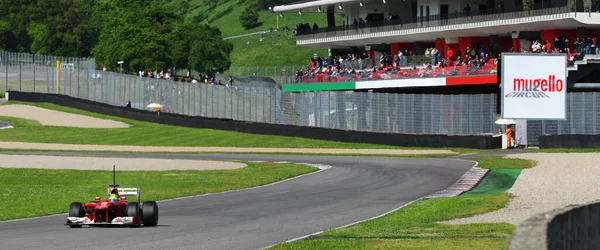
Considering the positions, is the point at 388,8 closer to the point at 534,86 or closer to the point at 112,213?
the point at 534,86

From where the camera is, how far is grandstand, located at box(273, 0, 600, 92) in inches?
3123

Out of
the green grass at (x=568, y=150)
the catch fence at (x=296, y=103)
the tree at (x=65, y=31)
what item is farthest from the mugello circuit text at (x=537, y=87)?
the tree at (x=65, y=31)

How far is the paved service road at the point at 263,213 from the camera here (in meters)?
23.7

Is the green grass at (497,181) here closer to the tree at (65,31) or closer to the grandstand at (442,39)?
the grandstand at (442,39)

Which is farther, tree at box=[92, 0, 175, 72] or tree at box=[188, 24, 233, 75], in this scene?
tree at box=[188, 24, 233, 75]

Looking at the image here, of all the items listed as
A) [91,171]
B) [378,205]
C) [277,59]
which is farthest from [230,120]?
[277,59]

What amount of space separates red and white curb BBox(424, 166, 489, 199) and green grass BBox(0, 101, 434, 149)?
24228mm

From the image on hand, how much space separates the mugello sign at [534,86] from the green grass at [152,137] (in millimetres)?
15617

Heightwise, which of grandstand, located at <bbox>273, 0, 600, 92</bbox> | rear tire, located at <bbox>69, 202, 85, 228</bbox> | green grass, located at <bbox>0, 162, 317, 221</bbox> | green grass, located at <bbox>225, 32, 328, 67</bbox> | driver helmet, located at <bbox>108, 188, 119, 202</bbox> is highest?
green grass, located at <bbox>225, 32, 328, 67</bbox>

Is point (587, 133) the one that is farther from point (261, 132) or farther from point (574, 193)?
point (574, 193)

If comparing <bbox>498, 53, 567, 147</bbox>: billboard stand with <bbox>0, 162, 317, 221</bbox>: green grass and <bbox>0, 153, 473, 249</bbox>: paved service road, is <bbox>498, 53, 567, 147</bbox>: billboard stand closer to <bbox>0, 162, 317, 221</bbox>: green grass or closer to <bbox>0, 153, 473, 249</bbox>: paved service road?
<bbox>0, 153, 473, 249</bbox>: paved service road

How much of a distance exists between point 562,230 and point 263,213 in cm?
1655

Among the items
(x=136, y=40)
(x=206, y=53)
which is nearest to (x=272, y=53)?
(x=206, y=53)

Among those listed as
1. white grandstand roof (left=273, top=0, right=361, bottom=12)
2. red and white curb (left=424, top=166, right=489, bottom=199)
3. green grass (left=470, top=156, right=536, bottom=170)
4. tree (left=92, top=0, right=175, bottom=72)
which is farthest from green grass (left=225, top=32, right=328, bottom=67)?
red and white curb (left=424, top=166, right=489, bottom=199)
